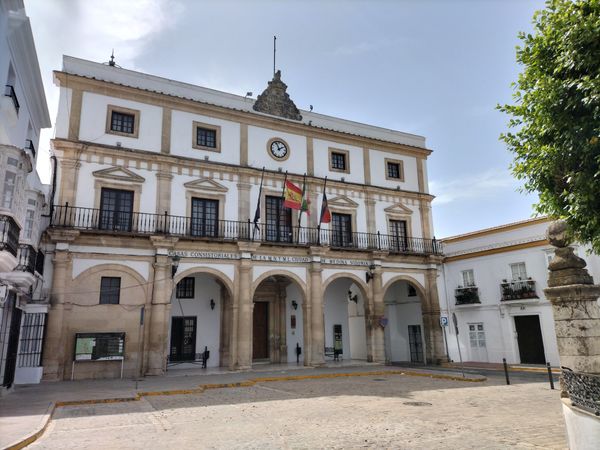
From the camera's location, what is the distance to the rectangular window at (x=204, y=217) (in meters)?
18.3

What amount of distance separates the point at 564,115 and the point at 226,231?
14.0 meters

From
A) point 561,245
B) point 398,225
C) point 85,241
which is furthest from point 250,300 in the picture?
point 561,245

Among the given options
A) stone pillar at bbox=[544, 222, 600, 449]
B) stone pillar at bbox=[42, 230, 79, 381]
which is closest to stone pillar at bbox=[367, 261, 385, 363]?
stone pillar at bbox=[42, 230, 79, 381]

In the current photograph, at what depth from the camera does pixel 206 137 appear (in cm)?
1942

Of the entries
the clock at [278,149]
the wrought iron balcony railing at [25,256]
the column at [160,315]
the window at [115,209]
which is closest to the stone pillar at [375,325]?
the clock at [278,149]

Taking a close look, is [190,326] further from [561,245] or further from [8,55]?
[561,245]

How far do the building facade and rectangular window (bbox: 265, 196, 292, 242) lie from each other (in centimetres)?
5

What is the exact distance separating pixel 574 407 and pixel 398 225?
17.6 meters

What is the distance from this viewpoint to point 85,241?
16016 millimetres

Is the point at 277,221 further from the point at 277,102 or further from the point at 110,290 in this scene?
the point at 110,290

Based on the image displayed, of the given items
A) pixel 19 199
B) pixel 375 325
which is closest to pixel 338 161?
pixel 375 325

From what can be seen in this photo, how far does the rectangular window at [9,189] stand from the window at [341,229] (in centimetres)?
1401

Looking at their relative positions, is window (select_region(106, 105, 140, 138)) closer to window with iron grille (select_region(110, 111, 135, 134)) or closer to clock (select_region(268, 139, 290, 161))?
window with iron grille (select_region(110, 111, 135, 134))

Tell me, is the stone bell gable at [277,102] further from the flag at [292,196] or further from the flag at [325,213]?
the flag at [325,213]
